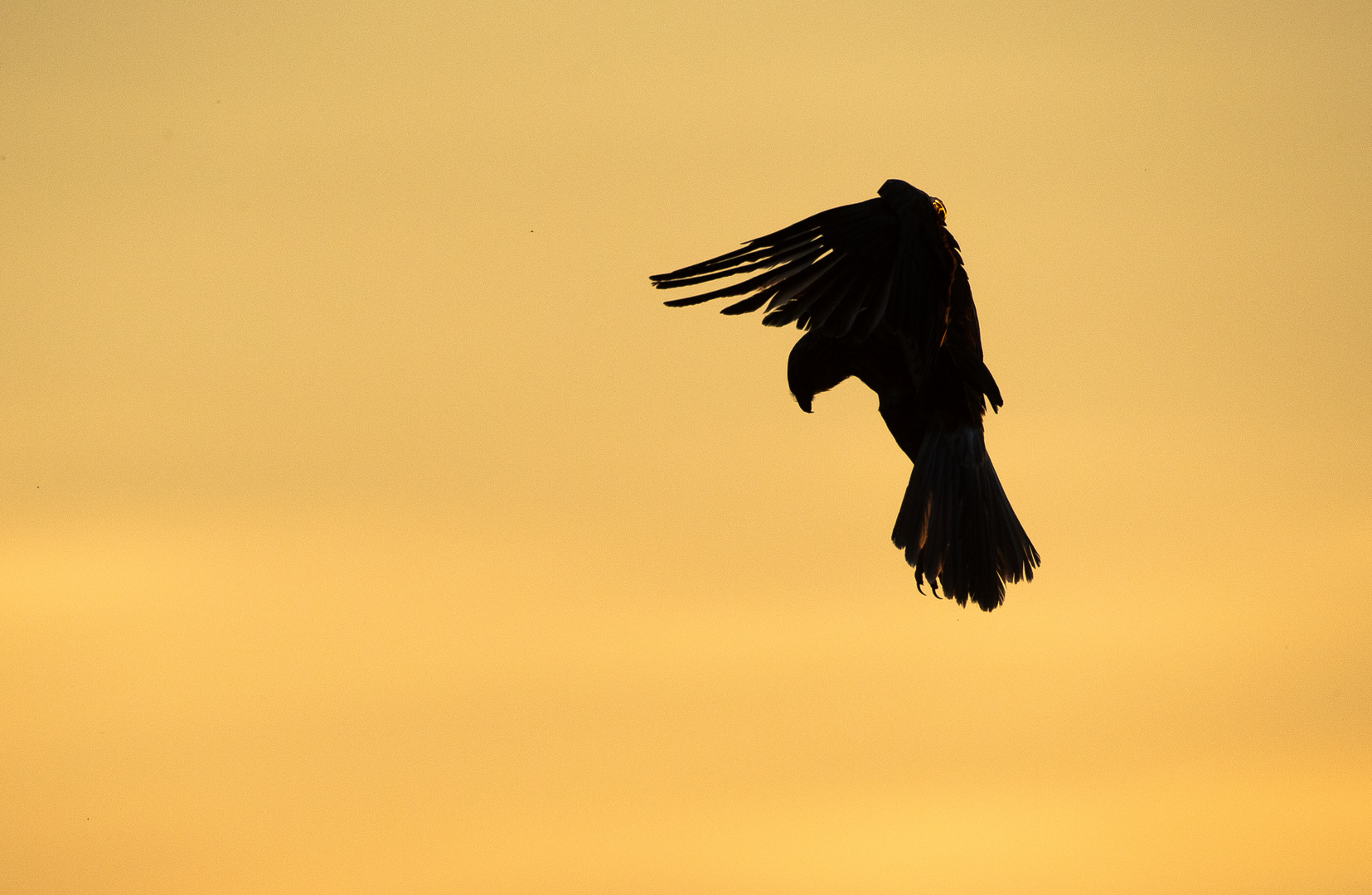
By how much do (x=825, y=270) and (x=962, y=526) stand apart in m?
1.20

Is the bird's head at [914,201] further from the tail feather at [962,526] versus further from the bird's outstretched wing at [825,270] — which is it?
the tail feather at [962,526]

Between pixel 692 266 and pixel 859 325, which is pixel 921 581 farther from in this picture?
pixel 692 266

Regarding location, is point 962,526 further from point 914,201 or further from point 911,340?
point 914,201

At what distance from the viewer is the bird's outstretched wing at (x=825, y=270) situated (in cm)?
635

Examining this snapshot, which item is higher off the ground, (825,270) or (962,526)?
(825,270)

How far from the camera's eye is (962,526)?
6.86 meters

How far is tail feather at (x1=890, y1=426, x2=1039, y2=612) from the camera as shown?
6.67m

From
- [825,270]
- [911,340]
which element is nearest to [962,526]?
[911,340]

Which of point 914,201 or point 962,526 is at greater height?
point 914,201

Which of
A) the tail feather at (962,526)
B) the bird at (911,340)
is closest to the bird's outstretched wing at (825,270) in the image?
the bird at (911,340)

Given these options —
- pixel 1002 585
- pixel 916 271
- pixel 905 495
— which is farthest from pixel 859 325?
pixel 1002 585

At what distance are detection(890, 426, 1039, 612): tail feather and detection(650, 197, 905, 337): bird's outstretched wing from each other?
2.50ft

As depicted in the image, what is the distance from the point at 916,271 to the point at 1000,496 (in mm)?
1110

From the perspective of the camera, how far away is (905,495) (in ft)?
22.4
